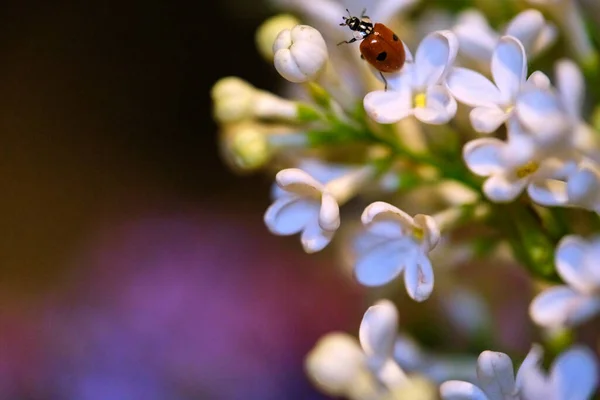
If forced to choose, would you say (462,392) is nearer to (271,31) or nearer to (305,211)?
(305,211)

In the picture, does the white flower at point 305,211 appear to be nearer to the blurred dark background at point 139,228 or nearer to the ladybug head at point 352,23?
the ladybug head at point 352,23

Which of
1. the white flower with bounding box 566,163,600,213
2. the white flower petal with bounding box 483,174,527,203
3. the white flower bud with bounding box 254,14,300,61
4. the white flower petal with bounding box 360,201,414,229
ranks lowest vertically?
the white flower petal with bounding box 360,201,414,229

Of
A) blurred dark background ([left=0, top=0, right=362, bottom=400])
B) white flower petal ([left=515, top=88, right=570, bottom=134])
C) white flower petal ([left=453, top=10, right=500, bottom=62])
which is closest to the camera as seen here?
white flower petal ([left=515, top=88, right=570, bottom=134])

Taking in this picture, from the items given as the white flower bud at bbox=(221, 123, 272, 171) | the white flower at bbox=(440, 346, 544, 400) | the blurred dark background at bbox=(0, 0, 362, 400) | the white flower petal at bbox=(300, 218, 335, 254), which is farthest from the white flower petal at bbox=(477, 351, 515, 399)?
the blurred dark background at bbox=(0, 0, 362, 400)

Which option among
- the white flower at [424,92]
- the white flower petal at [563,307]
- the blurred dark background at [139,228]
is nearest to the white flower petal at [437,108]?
the white flower at [424,92]

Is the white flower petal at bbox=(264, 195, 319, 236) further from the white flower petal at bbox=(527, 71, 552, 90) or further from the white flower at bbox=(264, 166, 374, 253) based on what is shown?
the white flower petal at bbox=(527, 71, 552, 90)

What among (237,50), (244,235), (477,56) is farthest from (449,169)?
(237,50)

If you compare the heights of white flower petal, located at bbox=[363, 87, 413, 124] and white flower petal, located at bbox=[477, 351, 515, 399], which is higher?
white flower petal, located at bbox=[363, 87, 413, 124]
